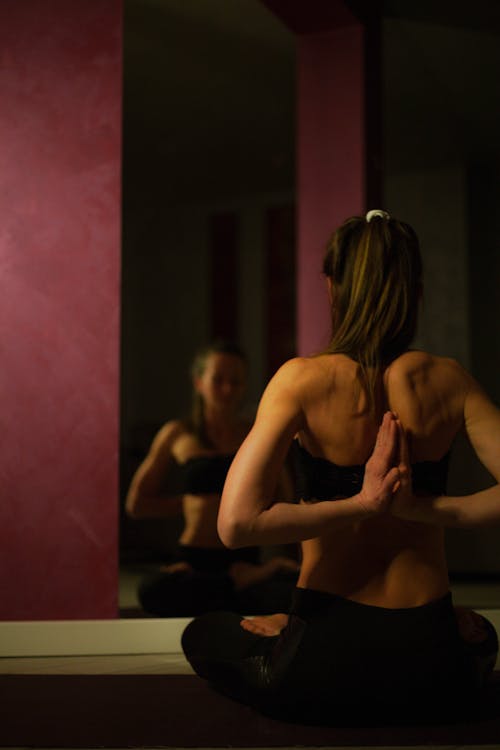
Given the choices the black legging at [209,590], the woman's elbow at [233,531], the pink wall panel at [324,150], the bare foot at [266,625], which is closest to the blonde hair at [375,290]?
the woman's elbow at [233,531]

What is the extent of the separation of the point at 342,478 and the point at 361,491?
7cm

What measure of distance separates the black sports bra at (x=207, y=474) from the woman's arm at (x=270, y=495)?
1844 millimetres

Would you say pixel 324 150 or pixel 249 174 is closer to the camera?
pixel 324 150

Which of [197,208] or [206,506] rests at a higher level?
[197,208]

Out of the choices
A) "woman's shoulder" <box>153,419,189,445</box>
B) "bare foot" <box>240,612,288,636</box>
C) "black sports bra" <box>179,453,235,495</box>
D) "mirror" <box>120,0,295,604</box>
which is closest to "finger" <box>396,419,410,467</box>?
Result: "bare foot" <box>240,612,288,636</box>

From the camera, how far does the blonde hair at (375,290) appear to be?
1.69m

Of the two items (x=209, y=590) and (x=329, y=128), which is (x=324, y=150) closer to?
(x=329, y=128)

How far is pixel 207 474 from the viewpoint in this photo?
3.50 m

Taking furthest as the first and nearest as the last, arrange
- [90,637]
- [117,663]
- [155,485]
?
1. [155,485]
2. [90,637]
3. [117,663]

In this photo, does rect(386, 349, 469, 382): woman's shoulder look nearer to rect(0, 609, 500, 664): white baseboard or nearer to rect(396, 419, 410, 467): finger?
rect(396, 419, 410, 467): finger

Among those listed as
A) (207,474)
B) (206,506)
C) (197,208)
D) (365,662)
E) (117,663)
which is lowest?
(117,663)

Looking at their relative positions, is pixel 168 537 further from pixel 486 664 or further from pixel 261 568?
pixel 486 664

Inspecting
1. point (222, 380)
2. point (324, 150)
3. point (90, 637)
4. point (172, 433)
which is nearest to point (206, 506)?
point (172, 433)

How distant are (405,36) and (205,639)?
3080 mm
